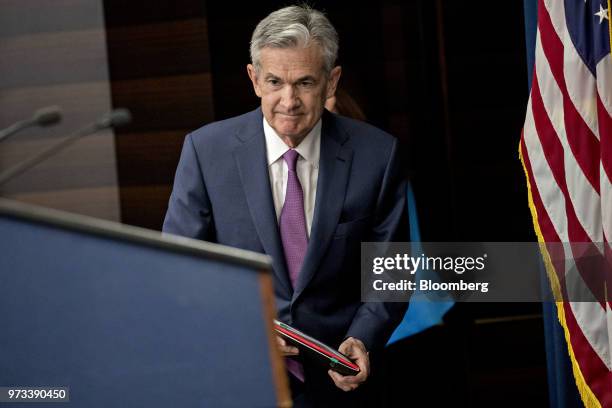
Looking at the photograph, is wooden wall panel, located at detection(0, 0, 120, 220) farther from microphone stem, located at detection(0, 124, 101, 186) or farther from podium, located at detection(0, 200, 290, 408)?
podium, located at detection(0, 200, 290, 408)

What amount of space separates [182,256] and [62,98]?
248cm

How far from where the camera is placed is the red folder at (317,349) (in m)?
1.60

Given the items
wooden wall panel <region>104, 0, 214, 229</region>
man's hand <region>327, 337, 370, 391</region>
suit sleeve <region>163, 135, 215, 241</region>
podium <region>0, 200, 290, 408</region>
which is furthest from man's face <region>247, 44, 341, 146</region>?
wooden wall panel <region>104, 0, 214, 229</region>

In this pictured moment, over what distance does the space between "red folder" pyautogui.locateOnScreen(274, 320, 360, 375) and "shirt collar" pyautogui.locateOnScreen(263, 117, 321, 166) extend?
18.8 inches

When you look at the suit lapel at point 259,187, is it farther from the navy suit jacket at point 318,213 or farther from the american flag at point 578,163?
the american flag at point 578,163

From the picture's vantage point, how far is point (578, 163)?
227cm

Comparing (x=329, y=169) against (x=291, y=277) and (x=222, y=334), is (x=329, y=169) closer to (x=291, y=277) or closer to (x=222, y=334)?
(x=291, y=277)

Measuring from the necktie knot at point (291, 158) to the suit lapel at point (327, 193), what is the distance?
0.20ft

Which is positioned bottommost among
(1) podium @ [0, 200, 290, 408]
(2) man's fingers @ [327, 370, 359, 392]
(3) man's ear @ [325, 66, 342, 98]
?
(2) man's fingers @ [327, 370, 359, 392]

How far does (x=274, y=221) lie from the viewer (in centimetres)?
188

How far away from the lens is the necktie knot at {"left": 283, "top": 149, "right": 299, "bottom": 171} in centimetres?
194

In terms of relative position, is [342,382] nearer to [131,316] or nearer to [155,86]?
[131,316]

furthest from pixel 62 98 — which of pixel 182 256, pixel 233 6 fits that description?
pixel 182 256

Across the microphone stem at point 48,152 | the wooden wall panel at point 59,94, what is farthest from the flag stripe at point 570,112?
the wooden wall panel at point 59,94
